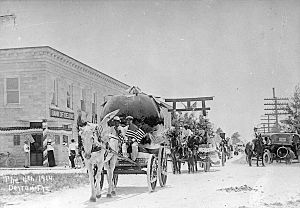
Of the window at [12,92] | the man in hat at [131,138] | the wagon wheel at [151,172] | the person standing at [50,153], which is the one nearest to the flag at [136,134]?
the man in hat at [131,138]

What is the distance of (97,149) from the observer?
29.0 ft

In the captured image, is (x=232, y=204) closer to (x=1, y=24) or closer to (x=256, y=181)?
(x=256, y=181)

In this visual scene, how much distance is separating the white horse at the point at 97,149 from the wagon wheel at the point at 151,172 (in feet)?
3.25

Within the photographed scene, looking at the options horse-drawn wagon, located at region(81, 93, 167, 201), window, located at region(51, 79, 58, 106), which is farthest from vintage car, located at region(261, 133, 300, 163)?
horse-drawn wagon, located at region(81, 93, 167, 201)

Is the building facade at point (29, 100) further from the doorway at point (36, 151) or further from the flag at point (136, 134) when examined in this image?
the flag at point (136, 134)

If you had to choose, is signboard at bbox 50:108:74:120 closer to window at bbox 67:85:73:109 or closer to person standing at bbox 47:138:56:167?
window at bbox 67:85:73:109

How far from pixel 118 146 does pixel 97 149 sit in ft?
4.43

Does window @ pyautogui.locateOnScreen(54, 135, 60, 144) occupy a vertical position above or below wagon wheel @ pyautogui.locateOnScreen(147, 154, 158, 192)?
above

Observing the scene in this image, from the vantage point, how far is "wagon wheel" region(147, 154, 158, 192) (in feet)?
34.4

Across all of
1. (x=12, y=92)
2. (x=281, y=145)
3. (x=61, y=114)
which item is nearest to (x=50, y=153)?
(x=61, y=114)

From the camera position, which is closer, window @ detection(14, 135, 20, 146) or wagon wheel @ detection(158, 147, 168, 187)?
wagon wheel @ detection(158, 147, 168, 187)

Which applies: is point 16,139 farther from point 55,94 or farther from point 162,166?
point 162,166

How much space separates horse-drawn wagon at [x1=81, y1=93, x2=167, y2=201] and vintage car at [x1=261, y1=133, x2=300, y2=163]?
10.8 meters

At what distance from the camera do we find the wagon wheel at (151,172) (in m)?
10.5
